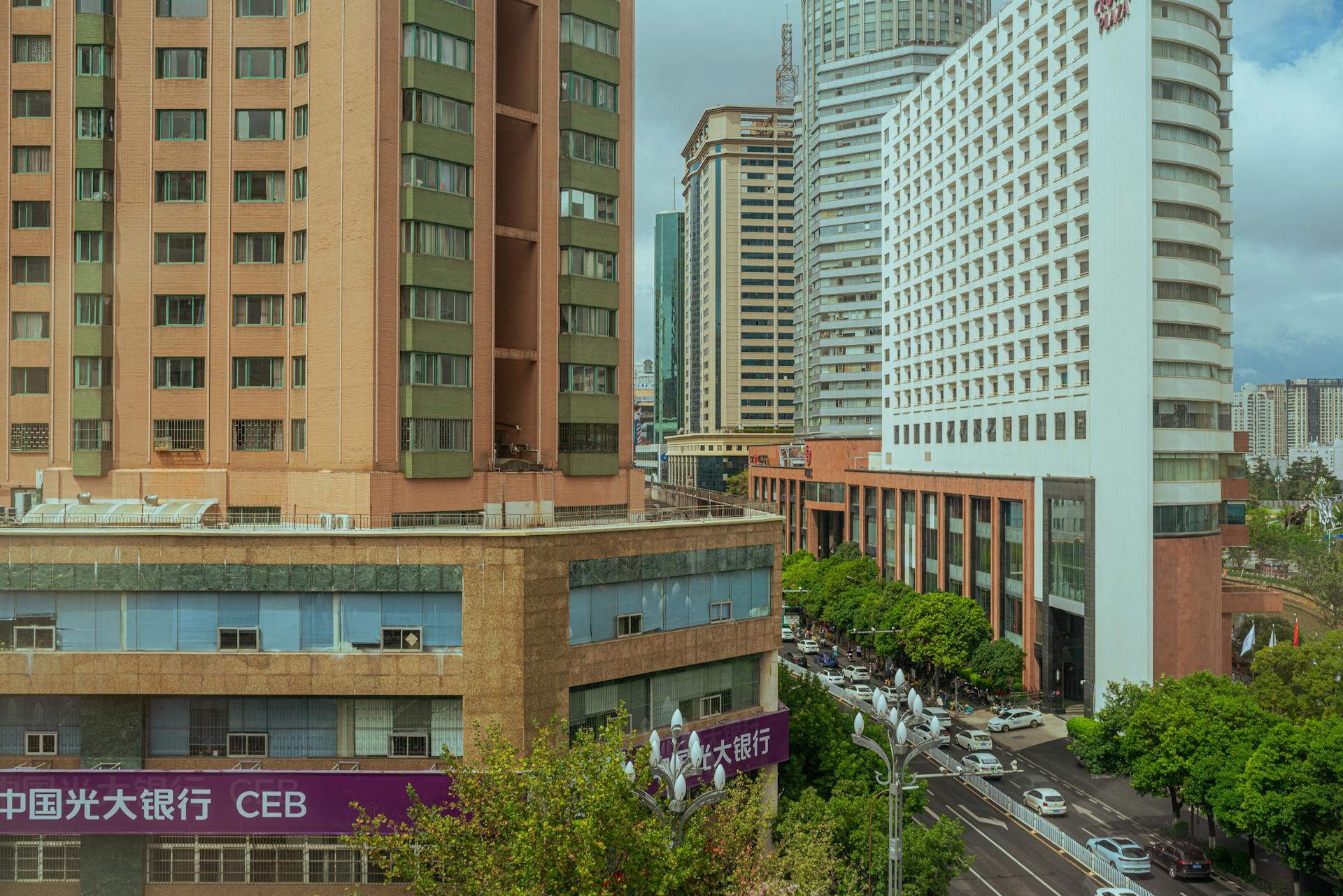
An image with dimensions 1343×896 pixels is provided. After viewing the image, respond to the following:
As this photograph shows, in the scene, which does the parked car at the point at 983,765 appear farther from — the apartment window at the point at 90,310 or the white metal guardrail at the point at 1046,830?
the apartment window at the point at 90,310

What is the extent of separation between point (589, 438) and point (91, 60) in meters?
25.5

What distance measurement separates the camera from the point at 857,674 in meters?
74.6

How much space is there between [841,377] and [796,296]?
19.8 m

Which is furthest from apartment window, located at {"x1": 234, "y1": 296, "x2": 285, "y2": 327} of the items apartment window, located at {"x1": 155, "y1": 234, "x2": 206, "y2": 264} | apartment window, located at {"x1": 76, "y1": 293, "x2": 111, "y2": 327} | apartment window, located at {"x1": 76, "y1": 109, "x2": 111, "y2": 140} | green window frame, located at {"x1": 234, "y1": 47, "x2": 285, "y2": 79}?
green window frame, located at {"x1": 234, "y1": 47, "x2": 285, "y2": 79}

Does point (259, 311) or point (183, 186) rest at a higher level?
point (183, 186)

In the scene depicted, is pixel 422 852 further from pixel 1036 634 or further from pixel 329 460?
pixel 1036 634

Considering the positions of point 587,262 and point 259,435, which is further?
point 587,262

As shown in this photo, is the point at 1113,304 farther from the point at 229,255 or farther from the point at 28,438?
the point at 28,438

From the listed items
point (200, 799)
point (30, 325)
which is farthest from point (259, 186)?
point (200, 799)

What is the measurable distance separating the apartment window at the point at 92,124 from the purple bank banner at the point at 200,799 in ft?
82.0

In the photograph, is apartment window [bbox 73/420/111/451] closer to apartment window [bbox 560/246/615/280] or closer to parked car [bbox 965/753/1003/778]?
apartment window [bbox 560/246/615/280]

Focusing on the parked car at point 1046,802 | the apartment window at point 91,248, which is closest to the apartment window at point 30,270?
the apartment window at point 91,248

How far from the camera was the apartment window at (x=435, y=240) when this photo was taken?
39031 millimetres

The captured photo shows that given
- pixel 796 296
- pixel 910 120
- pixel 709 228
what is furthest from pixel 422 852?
pixel 709 228
